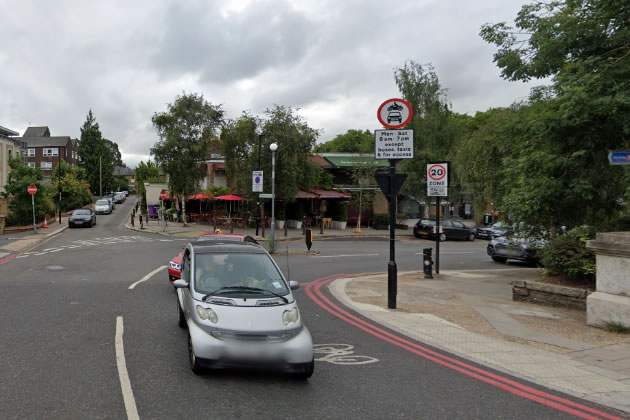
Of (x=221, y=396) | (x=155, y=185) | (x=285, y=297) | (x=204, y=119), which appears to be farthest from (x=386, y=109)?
(x=155, y=185)

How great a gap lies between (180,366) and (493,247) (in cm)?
1745

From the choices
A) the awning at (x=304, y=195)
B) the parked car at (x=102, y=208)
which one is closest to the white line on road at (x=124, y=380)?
the awning at (x=304, y=195)

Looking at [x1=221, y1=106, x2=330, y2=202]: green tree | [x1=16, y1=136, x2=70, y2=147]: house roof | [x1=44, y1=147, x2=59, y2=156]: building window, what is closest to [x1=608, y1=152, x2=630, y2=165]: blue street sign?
[x1=221, y1=106, x2=330, y2=202]: green tree

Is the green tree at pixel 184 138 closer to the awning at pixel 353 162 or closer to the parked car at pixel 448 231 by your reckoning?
the awning at pixel 353 162

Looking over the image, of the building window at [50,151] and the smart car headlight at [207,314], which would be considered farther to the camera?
the building window at [50,151]

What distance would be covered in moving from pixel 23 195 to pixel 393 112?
31247mm

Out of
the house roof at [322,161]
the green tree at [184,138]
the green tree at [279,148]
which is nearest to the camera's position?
the green tree at [279,148]

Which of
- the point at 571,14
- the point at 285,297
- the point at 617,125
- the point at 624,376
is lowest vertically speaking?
the point at 624,376

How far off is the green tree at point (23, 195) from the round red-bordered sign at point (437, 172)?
91.8 ft

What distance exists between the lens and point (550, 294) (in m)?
10.9

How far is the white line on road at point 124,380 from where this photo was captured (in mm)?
4613

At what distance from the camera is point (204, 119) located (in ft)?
114

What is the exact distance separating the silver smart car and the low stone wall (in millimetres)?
6985

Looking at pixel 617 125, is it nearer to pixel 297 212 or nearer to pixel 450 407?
pixel 450 407
